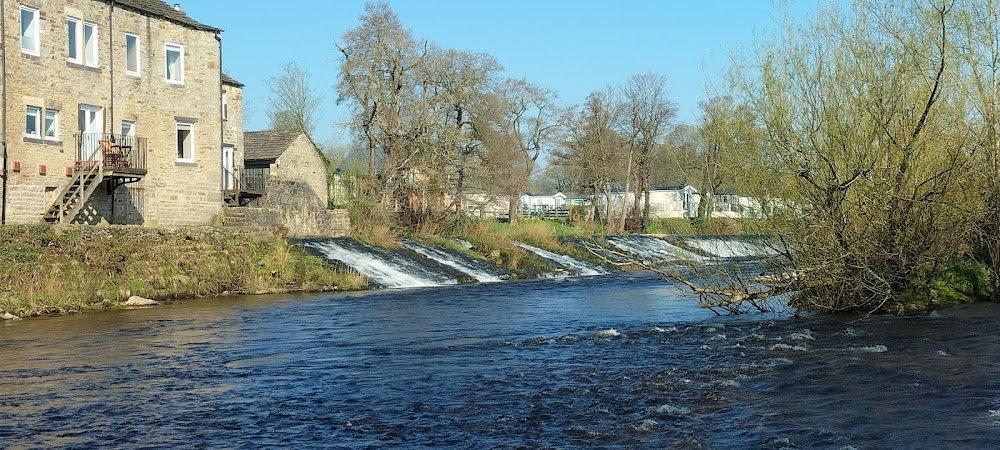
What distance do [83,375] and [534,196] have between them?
104692mm

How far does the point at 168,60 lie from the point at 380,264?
410 inches

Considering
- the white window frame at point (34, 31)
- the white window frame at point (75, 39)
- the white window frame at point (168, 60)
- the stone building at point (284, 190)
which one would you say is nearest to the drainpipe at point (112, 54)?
the white window frame at point (75, 39)

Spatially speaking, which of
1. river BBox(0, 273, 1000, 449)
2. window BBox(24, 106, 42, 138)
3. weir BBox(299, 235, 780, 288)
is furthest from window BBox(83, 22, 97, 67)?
river BBox(0, 273, 1000, 449)

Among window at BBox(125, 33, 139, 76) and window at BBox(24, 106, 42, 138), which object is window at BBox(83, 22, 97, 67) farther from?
window at BBox(24, 106, 42, 138)

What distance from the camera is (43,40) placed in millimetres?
28234

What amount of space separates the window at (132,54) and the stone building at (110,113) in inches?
1.5

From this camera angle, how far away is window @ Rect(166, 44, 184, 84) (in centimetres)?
3344

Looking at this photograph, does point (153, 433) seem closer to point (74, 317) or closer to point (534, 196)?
point (74, 317)

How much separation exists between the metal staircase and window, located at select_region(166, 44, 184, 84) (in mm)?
5641

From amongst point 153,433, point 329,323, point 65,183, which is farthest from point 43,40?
point 153,433

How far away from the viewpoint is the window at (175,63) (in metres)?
33.4

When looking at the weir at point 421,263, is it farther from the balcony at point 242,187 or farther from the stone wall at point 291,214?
the balcony at point 242,187

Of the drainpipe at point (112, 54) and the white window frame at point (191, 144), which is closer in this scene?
the drainpipe at point (112, 54)

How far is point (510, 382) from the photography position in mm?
11500
